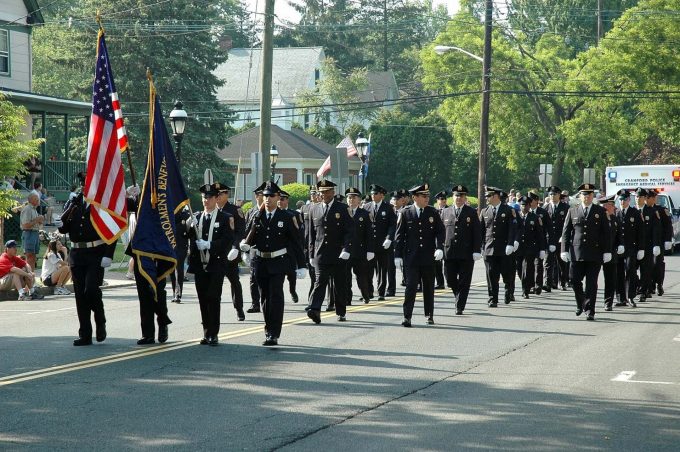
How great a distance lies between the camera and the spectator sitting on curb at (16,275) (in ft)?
67.0

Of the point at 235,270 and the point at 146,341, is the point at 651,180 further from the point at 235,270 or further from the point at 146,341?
the point at 146,341

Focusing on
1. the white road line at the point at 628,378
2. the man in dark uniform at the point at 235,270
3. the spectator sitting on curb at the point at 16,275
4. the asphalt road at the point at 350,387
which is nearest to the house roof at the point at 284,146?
the spectator sitting on curb at the point at 16,275

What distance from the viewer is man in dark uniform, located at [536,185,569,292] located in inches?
858

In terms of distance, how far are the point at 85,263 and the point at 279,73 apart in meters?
71.9

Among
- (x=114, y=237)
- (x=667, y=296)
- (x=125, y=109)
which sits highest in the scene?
(x=125, y=109)

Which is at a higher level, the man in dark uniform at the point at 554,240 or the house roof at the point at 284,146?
the house roof at the point at 284,146

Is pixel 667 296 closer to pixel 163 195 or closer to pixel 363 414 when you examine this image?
pixel 163 195

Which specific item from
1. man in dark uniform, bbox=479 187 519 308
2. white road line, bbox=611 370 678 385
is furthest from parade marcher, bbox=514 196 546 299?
white road line, bbox=611 370 678 385

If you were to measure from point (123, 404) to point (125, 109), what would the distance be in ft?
137

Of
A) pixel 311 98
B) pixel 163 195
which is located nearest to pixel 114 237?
pixel 163 195

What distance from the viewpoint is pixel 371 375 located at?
35.2ft

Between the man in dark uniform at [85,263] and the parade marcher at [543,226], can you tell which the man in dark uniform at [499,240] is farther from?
the man in dark uniform at [85,263]

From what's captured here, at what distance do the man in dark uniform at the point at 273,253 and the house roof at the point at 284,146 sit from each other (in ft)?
173

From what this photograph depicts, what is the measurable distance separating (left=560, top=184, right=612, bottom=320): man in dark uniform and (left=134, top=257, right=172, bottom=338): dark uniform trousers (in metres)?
6.41
